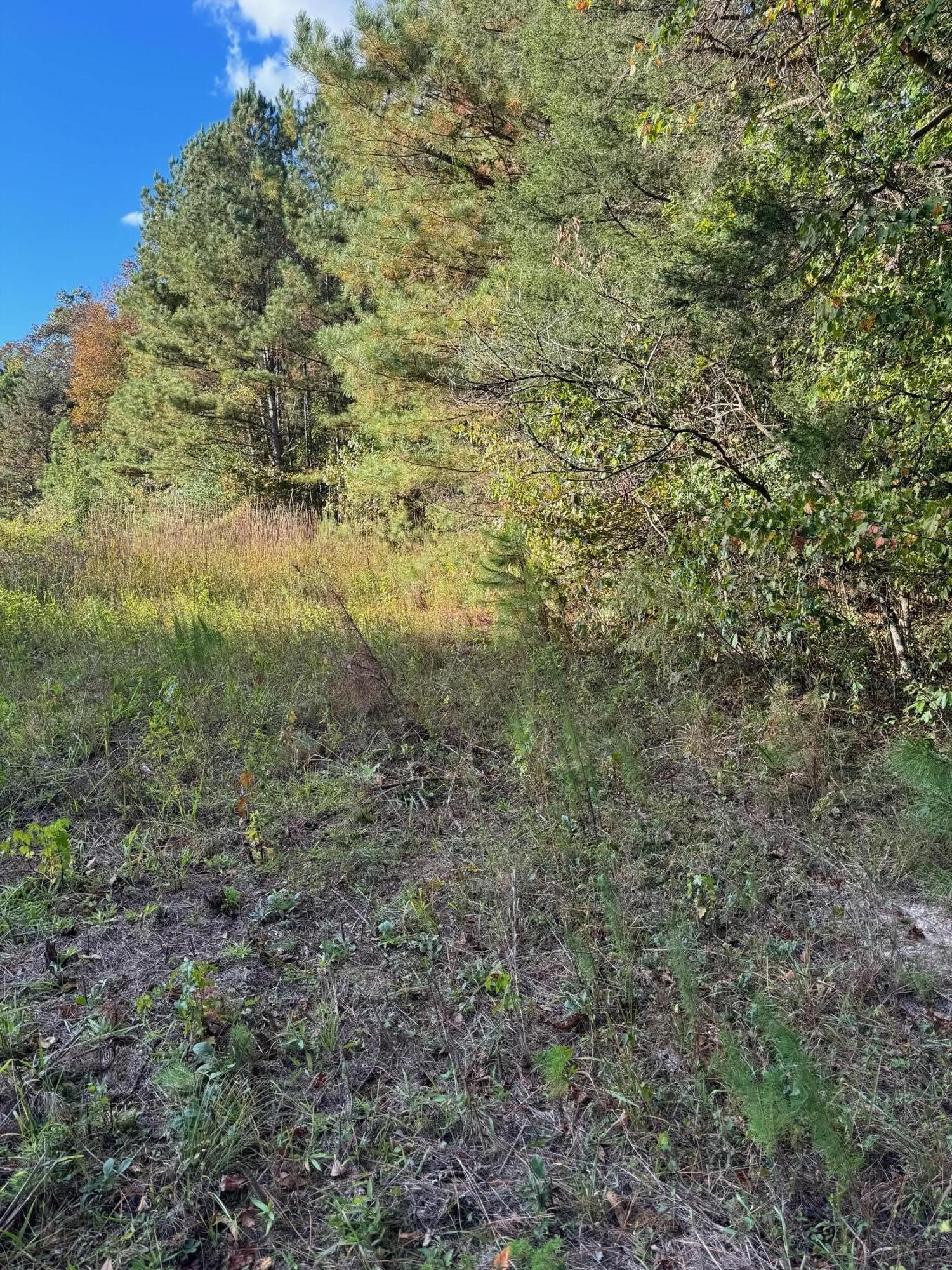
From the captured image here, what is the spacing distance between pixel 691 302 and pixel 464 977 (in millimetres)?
3097

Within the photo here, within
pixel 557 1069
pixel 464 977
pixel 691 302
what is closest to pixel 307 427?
pixel 691 302

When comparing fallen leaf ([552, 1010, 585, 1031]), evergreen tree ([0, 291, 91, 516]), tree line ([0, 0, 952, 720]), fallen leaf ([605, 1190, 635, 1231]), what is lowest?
fallen leaf ([605, 1190, 635, 1231])

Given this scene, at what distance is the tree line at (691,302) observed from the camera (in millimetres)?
2902

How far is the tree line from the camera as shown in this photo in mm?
2902

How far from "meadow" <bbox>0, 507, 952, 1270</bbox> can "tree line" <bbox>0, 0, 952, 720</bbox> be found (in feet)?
2.36

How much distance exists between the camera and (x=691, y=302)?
3.26m

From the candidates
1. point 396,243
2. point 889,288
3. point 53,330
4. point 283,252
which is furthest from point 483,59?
point 53,330

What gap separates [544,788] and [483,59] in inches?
279

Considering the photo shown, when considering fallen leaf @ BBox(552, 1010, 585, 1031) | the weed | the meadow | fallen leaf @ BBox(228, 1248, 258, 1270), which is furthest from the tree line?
fallen leaf @ BBox(228, 1248, 258, 1270)

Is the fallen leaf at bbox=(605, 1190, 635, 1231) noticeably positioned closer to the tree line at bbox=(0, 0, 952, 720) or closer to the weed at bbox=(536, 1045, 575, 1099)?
the weed at bbox=(536, 1045, 575, 1099)

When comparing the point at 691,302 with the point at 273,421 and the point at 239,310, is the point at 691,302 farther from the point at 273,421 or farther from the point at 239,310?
the point at 273,421

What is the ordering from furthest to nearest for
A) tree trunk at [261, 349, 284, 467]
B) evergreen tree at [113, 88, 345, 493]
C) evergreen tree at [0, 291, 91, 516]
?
evergreen tree at [0, 291, 91, 516], tree trunk at [261, 349, 284, 467], evergreen tree at [113, 88, 345, 493]

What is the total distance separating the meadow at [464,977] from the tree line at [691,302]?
718 millimetres

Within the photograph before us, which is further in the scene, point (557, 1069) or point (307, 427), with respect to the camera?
point (307, 427)
